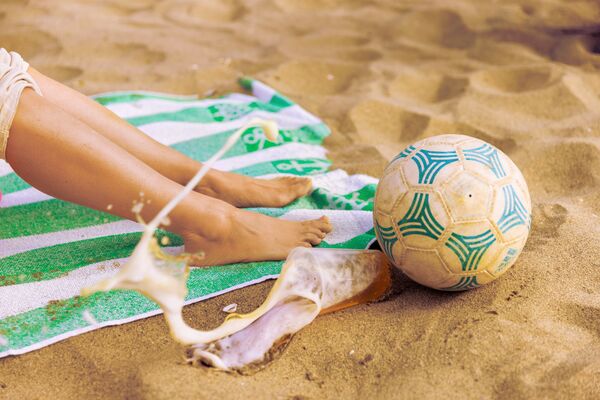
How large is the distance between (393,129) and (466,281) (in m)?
1.47

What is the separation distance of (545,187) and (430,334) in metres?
1.14

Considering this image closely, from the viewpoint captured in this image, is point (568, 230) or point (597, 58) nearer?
point (568, 230)

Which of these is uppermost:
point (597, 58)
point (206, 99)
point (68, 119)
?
point (68, 119)

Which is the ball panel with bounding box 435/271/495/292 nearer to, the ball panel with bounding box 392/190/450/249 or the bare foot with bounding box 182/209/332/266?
the ball panel with bounding box 392/190/450/249

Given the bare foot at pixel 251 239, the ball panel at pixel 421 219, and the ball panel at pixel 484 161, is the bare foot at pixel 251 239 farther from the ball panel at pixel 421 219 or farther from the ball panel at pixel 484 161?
the ball panel at pixel 484 161

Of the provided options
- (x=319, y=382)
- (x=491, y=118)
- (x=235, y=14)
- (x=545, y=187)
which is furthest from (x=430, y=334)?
(x=235, y=14)

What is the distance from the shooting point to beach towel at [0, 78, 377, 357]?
5.99ft

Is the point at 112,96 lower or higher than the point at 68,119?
lower

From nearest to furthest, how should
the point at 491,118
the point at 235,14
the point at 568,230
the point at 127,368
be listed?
the point at 127,368 < the point at 568,230 < the point at 491,118 < the point at 235,14

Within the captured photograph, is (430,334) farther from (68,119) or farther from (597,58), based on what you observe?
(597,58)

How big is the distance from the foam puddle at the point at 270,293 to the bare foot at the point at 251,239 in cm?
28

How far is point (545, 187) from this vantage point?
2518 millimetres

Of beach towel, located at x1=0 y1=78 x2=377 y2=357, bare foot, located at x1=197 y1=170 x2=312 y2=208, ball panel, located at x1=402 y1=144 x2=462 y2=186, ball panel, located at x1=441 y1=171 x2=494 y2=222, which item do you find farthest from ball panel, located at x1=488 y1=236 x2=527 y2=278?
bare foot, located at x1=197 y1=170 x2=312 y2=208

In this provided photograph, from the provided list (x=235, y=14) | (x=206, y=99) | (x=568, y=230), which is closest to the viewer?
(x=568, y=230)
